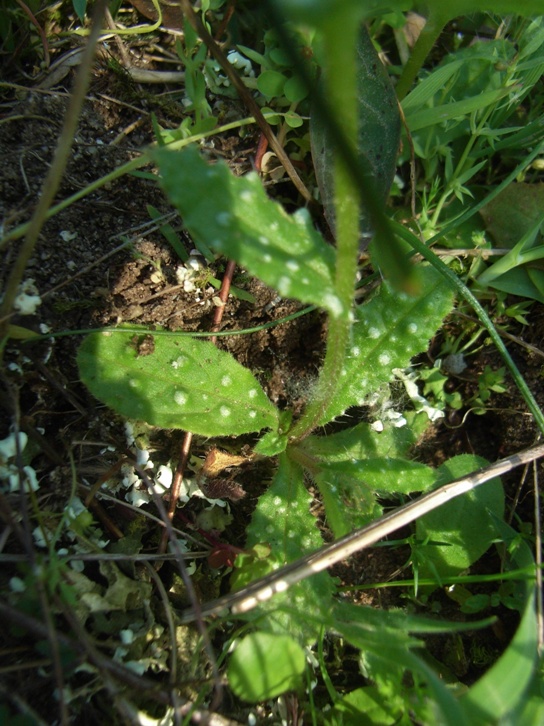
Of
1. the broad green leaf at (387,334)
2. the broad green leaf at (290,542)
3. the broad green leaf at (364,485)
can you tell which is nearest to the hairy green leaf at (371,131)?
the broad green leaf at (387,334)

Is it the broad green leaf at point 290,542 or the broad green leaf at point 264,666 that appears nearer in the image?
the broad green leaf at point 264,666

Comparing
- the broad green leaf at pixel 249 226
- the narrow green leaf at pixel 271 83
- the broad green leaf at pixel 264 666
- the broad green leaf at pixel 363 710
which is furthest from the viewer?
the narrow green leaf at pixel 271 83

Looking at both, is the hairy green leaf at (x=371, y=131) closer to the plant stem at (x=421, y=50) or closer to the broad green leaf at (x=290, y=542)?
the plant stem at (x=421, y=50)

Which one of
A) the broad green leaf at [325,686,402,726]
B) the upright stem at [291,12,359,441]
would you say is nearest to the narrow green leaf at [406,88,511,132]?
the upright stem at [291,12,359,441]

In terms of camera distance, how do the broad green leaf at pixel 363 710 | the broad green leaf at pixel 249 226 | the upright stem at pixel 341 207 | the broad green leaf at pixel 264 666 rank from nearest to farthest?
the upright stem at pixel 341 207 → the broad green leaf at pixel 249 226 → the broad green leaf at pixel 264 666 → the broad green leaf at pixel 363 710

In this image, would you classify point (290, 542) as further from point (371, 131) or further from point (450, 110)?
point (450, 110)

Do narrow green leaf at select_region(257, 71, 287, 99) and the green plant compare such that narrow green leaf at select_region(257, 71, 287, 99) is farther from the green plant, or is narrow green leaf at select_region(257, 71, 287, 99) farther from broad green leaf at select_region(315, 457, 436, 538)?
broad green leaf at select_region(315, 457, 436, 538)

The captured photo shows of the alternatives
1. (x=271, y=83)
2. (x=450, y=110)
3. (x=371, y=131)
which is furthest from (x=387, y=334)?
(x=271, y=83)

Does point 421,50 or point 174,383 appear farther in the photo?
point 421,50
